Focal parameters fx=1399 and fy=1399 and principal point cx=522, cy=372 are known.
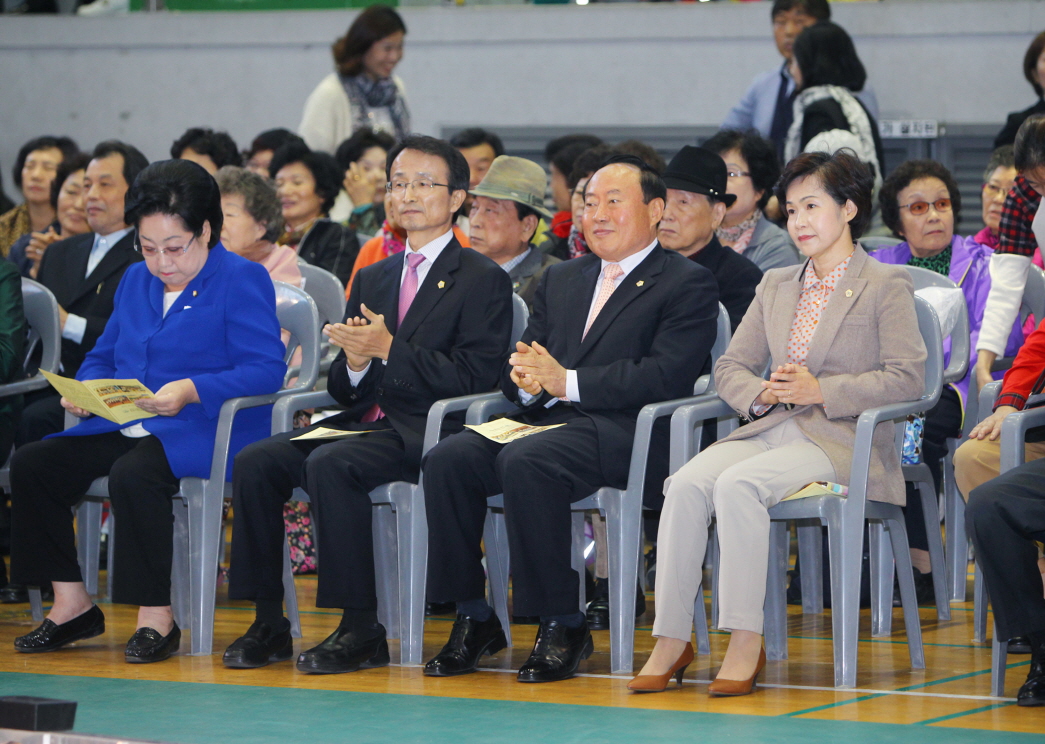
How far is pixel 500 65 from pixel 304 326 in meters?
3.83

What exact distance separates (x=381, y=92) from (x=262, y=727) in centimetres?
440

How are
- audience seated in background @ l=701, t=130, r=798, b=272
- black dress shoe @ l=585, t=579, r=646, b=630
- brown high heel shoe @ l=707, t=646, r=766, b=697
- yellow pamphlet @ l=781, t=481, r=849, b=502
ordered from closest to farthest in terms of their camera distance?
brown high heel shoe @ l=707, t=646, r=766, b=697, yellow pamphlet @ l=781, t=481, r=849, b=502, black dress shoe @ l=585, t=579, r=646, b=630, audience seated in background @ l=701, t=130, r=798, b=272

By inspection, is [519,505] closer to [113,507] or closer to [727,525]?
[727,525]

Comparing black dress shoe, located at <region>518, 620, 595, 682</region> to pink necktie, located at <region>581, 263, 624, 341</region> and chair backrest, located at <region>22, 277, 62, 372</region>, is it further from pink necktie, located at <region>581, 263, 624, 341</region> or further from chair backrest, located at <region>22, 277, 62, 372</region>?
chair backrest, located at <region>22, 277, 62, 372</region>

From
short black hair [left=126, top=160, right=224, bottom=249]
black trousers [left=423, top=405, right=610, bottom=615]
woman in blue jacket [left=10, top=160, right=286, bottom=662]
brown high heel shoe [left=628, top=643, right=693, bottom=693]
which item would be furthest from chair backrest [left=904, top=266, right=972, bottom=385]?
short black hair [left=126, top=160, right=224, bottom=249]

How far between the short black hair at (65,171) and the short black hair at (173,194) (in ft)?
6.53

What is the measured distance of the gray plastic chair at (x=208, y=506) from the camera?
381 centimetres

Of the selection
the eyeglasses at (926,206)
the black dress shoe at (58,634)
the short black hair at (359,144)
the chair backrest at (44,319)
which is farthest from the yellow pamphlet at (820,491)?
the short black hair at (359,144)

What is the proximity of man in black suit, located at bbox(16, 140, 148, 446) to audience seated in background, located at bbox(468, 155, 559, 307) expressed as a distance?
123 centimetres

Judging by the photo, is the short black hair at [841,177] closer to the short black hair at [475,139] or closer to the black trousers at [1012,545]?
the black trousers at [1012,545]

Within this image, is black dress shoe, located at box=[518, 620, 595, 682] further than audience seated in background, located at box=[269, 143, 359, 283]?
No

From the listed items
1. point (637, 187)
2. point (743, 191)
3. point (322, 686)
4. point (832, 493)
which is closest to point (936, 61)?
point (743, 191)

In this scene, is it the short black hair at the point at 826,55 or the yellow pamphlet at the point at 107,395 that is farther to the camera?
the short black hair at the point at 826,55

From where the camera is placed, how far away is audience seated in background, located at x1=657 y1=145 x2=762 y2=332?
4.25m
